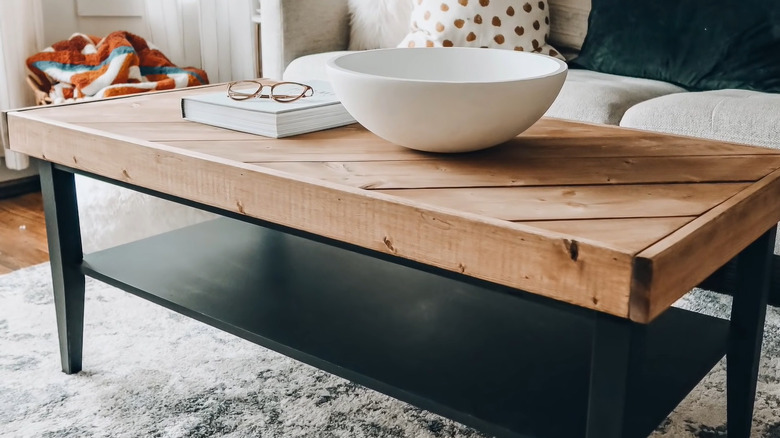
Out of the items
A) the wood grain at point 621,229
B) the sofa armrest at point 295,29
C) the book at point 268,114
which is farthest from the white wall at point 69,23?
the wood grain at point 621,229

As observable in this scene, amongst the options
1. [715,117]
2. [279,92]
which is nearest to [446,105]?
[279,92]

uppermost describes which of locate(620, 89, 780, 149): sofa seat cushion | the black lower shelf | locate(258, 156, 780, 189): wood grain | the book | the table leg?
the book

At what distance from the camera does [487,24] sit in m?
2.10

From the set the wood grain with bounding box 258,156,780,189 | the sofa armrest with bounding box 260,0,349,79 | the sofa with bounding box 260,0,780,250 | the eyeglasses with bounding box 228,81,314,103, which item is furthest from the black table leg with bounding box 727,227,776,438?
the sofa armrest with bounding box 260,0,349,79

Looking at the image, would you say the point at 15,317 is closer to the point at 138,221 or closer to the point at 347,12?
the point at 138,221

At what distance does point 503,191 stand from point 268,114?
0.40 metres

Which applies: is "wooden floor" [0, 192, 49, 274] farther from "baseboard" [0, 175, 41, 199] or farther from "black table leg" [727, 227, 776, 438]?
"black table leg" [727, 227, 776, 438]

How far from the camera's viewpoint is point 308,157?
958 mm

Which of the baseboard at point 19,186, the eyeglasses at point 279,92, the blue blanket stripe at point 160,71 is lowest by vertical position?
Answer: the baseboard at point 19,186

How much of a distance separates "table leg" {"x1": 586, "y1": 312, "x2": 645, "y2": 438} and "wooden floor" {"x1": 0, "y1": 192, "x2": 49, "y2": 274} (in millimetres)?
1539

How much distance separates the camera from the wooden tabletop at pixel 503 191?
0.66 metres

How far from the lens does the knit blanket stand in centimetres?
232

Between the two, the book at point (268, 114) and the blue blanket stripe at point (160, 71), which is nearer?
the book at point (268, 114)

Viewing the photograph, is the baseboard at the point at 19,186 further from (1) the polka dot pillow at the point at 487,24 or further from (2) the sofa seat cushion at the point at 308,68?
(1) the polka dot pillow at the point at 487,24
